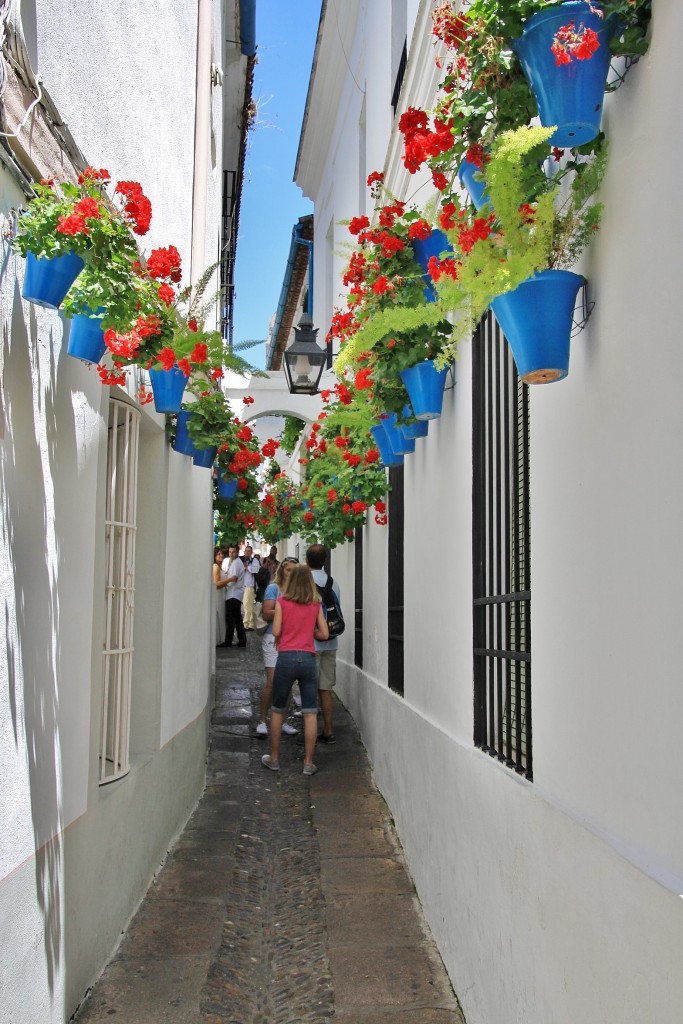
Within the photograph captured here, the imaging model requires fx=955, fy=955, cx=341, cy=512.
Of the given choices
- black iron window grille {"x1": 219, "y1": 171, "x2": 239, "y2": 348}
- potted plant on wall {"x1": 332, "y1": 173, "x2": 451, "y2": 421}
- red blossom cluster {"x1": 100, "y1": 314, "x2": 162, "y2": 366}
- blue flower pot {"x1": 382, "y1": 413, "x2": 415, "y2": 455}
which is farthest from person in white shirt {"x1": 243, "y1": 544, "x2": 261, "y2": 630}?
red blossom cluster {"x1": 100, "y1": 314, "x2": 162, "y2": 366}

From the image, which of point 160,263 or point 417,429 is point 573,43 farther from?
point 417,429

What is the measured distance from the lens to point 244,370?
5434mm

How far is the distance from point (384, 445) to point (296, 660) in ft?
8.23

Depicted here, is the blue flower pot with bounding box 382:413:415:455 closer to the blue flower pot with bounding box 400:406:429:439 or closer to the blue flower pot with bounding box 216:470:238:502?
the blue flower pot with bounding box 400:406:429:439

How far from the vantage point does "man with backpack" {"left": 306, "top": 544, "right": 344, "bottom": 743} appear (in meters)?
9.13

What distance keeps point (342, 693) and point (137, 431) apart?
661 centimetres

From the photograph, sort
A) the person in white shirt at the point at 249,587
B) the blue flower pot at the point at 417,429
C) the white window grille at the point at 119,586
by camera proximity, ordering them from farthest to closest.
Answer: the person in white shirt at the point at 249,587
the blue flower pot at the point at 417,429
the white window grille at the point at 119,586

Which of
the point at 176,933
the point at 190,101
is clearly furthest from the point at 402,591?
the point at 190,101

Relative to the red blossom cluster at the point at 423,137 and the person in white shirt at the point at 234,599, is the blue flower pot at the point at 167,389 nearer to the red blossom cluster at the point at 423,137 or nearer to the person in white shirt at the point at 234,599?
the red blossom cluster at the point at 423,137

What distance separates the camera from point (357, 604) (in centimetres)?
1014

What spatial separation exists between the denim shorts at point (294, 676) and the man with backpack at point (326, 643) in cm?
100

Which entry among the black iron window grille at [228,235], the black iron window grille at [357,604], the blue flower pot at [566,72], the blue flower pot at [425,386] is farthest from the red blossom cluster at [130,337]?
the black iron window grille at [228,235]

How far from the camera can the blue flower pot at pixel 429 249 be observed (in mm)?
4473

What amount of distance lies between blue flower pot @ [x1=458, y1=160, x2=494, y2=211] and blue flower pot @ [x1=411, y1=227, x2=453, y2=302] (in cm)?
160
